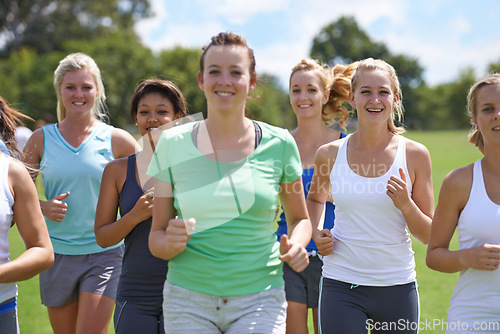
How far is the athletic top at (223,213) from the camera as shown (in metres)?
2.64

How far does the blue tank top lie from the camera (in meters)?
3.54

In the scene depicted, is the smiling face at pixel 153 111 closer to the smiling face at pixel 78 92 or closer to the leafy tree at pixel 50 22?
the smiling face at pixel 78 92

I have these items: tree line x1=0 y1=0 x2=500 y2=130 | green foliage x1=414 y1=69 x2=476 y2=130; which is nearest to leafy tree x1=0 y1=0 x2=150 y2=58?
tree line x1=0 y1=0 x2=500 y2=130

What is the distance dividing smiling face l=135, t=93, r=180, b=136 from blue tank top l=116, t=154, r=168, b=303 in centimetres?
45

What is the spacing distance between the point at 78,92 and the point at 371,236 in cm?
303

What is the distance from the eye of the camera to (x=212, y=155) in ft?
9.12

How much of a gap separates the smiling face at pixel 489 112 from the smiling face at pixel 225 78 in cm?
145

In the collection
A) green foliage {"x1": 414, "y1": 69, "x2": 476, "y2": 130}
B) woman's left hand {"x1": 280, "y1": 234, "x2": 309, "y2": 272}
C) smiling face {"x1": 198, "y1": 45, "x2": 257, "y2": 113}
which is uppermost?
smiling face {"x1": 198, "y1": 45, "x2": 257, "y2": 113}

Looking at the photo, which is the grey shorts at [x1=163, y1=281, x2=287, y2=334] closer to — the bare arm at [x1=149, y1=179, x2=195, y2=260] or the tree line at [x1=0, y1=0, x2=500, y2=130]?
the bare arm at [x1=149, y1=179, x2=195, y2=260]

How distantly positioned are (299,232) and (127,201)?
1.44m

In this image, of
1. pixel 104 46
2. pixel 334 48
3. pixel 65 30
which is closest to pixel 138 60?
pixel 104 46

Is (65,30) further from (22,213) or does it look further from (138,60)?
(22,213)

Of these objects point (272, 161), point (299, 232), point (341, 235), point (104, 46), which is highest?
point (104, 46)

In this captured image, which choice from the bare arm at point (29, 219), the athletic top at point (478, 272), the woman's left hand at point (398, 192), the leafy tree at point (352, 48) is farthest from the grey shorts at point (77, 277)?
the leafy tree at point (352, 48)
